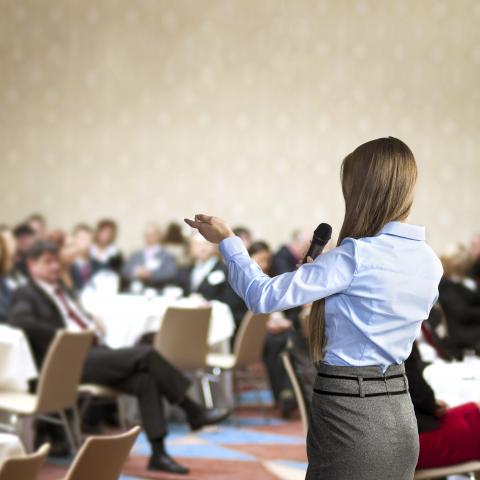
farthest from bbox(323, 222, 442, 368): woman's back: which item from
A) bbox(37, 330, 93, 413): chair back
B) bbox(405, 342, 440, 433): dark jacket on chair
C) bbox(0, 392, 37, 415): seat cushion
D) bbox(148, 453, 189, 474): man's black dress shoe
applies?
bbox(148, 453, 189, 474): man's black dress shoe

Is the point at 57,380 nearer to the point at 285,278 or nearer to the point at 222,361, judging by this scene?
the point at 222,361

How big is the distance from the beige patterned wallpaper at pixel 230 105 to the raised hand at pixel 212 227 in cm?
1026

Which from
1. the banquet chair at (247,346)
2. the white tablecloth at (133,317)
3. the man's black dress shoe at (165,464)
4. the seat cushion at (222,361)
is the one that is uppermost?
the white tablecloth at (133,317)

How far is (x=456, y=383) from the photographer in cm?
436

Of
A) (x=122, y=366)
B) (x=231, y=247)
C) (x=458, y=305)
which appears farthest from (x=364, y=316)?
(x=458, y=305)

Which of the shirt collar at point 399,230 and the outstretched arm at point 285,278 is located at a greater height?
the shirt collar at point 399,230

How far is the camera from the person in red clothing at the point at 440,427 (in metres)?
3.84

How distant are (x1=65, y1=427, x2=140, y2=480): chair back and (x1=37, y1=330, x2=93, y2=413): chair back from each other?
2.70 meters

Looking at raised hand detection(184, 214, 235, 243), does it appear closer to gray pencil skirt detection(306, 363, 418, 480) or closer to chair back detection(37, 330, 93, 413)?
gray pencil skirt detection(306, 363, 418, 480)

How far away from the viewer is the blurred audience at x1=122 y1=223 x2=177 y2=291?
1170 cm

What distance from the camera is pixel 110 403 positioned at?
728 centimetres

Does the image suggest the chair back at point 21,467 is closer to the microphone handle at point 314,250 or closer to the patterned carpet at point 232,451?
the microphone handle at point 314,250

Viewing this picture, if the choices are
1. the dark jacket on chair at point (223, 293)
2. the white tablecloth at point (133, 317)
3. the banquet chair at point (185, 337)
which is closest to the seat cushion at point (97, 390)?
the banquet chair at point (185, 337)

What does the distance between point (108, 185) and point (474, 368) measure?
9700 mm
